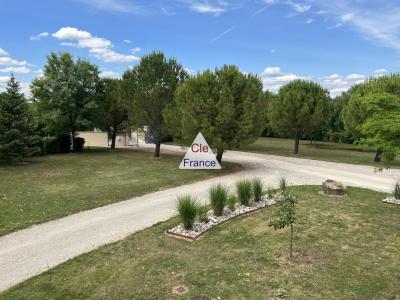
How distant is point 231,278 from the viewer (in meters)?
7.00

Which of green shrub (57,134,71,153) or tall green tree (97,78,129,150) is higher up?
tall green tree (97,78,129,150)

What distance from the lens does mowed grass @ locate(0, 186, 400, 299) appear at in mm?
6574

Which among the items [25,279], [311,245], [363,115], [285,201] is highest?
[363,115]

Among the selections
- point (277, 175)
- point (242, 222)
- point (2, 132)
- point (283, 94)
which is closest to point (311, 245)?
point (242, 222)

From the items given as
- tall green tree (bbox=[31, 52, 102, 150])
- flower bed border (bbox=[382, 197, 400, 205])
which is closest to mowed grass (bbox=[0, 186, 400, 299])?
flower bed border (bbox=[382, 197, 400, 205])

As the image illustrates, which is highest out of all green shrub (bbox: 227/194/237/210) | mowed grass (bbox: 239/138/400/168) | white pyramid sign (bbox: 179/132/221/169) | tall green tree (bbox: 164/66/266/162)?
tall green tree (bbox: 164/66/266/162)

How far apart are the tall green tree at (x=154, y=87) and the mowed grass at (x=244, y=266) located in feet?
56.2

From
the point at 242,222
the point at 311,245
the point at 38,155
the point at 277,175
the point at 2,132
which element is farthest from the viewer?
the point at 38,155

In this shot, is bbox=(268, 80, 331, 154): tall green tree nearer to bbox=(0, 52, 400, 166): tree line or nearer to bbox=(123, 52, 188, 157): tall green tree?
bbox=(0, 52, 400, 166): tree line

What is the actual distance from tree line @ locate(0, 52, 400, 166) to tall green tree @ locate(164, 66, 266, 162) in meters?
0.06

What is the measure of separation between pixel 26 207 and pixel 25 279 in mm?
5885

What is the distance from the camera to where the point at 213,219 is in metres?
10.6

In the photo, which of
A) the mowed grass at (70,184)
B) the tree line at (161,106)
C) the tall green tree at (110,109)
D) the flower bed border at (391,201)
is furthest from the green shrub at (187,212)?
the tall green tree at (110,109)

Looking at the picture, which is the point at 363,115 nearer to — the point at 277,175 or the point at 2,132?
the point at 277,175
